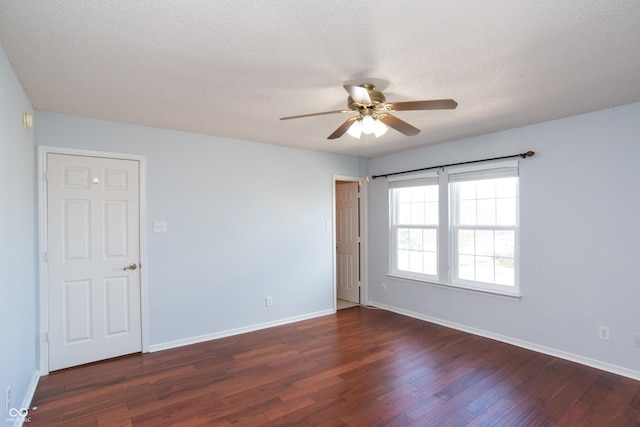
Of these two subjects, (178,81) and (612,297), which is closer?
(178,81)

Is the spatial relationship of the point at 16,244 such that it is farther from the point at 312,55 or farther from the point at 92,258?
the point at 312,55

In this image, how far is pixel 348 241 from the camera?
226 inches

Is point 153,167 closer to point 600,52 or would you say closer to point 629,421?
point 600,52

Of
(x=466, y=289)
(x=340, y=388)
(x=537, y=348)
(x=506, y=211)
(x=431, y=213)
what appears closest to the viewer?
(x=340, y=388)

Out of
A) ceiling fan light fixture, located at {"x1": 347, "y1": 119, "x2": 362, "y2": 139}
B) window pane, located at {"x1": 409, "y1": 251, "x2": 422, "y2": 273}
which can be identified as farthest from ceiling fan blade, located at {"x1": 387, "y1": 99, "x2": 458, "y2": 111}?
window pane, located at {"x1": 409, "y1": 251, "x2": 422, "y2": 273}

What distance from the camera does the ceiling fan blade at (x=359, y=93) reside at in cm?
204

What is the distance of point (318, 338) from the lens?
399cm

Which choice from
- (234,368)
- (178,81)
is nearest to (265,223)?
(234,368)

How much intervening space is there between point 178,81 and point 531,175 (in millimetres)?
3537

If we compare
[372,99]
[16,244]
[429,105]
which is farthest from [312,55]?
[16,244]

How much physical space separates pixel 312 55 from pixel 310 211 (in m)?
2.96

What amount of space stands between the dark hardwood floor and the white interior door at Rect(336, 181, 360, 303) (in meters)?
1.83

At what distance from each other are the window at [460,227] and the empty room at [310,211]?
0.09 ft

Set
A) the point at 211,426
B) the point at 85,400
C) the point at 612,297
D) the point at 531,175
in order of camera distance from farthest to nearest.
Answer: the point at 531,175, the point at 612,297, the point at 85,400, the point at 211,426
